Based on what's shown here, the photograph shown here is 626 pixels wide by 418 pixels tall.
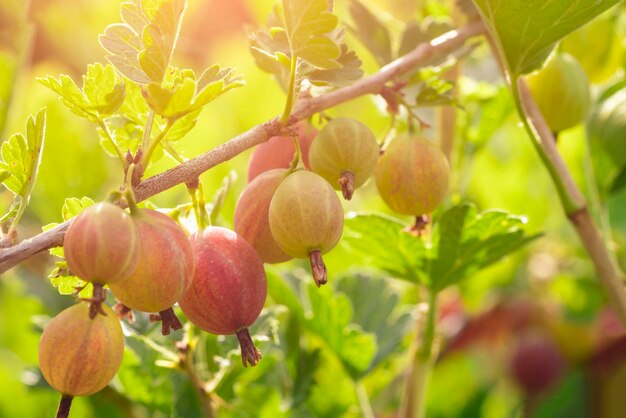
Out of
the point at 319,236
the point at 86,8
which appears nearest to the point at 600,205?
the point at 319,236

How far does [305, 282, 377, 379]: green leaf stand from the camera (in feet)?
3.28

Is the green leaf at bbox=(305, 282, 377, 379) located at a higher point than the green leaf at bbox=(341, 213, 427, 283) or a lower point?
lower

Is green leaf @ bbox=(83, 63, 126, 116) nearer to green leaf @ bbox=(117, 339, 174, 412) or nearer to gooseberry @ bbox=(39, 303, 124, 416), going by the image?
gooseberry @ bbox=(39, 303, 124, 416)

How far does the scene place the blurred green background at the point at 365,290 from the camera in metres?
1.06

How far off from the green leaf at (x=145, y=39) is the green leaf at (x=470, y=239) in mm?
392

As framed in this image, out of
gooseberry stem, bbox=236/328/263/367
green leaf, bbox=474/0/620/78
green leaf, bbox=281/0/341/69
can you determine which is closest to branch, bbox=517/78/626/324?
green leaf, bbox=474/0/620/78

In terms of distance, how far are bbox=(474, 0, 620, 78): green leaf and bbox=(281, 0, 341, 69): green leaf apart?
0.65 feet

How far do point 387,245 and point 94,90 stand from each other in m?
0.42

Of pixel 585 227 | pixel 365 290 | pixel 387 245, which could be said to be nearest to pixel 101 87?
pixel 387 245

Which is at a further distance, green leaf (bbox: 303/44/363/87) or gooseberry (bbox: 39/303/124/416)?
green leaf (bbox: 303/44/363/87)

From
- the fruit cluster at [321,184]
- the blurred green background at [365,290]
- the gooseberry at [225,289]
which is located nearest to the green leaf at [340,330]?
the blurred green background at [365,290]

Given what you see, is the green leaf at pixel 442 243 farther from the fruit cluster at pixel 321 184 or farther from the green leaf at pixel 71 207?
the green leaf at pixel 71 207

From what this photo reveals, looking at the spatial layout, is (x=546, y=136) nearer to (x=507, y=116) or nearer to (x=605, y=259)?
(x=605, y=259)

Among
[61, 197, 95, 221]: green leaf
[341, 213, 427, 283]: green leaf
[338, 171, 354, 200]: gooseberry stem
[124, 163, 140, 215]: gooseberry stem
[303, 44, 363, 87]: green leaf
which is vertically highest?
[303, 44, 363, 87]: green leaf
